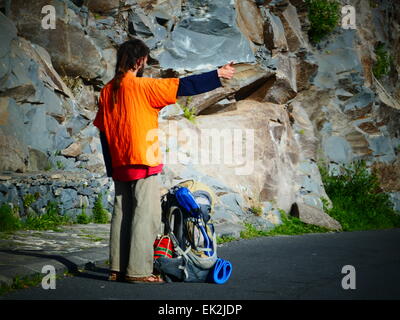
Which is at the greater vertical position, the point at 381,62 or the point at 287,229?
the point at 381,62

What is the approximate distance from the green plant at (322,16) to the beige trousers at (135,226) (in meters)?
15.9

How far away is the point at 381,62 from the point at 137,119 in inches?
782

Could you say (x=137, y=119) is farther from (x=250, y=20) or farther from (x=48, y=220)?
(x=250, y=20)

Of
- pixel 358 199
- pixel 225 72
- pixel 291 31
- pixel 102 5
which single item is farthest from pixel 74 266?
pixel 291 31

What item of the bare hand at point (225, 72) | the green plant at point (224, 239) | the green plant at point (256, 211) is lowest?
the green plant at point (224, 239)

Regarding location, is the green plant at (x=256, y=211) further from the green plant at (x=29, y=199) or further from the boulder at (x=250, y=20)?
the boulder at (x=250, y=20)

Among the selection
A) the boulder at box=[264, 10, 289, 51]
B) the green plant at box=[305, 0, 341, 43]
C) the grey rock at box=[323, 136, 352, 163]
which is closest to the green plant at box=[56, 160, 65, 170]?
the boulder at box=[264, 10, 289, 51]

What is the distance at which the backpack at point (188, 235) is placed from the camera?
4.48 m

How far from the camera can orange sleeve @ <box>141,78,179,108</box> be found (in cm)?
436

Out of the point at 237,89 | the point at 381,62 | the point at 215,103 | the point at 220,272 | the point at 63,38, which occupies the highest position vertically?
the point at 381,62

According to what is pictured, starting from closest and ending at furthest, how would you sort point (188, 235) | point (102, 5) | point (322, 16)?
point (188, 235) → point (102, 5) → point (322, 16)

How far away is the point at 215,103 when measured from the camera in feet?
47.2

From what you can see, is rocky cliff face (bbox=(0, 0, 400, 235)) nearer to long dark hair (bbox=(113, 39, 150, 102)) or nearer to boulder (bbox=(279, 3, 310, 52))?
boulder (bbox=(279, 3, 310, 52))

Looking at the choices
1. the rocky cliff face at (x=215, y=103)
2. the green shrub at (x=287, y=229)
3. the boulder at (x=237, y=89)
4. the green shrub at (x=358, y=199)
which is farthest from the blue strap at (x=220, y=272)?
the green shrub at (x=358, y=199)
